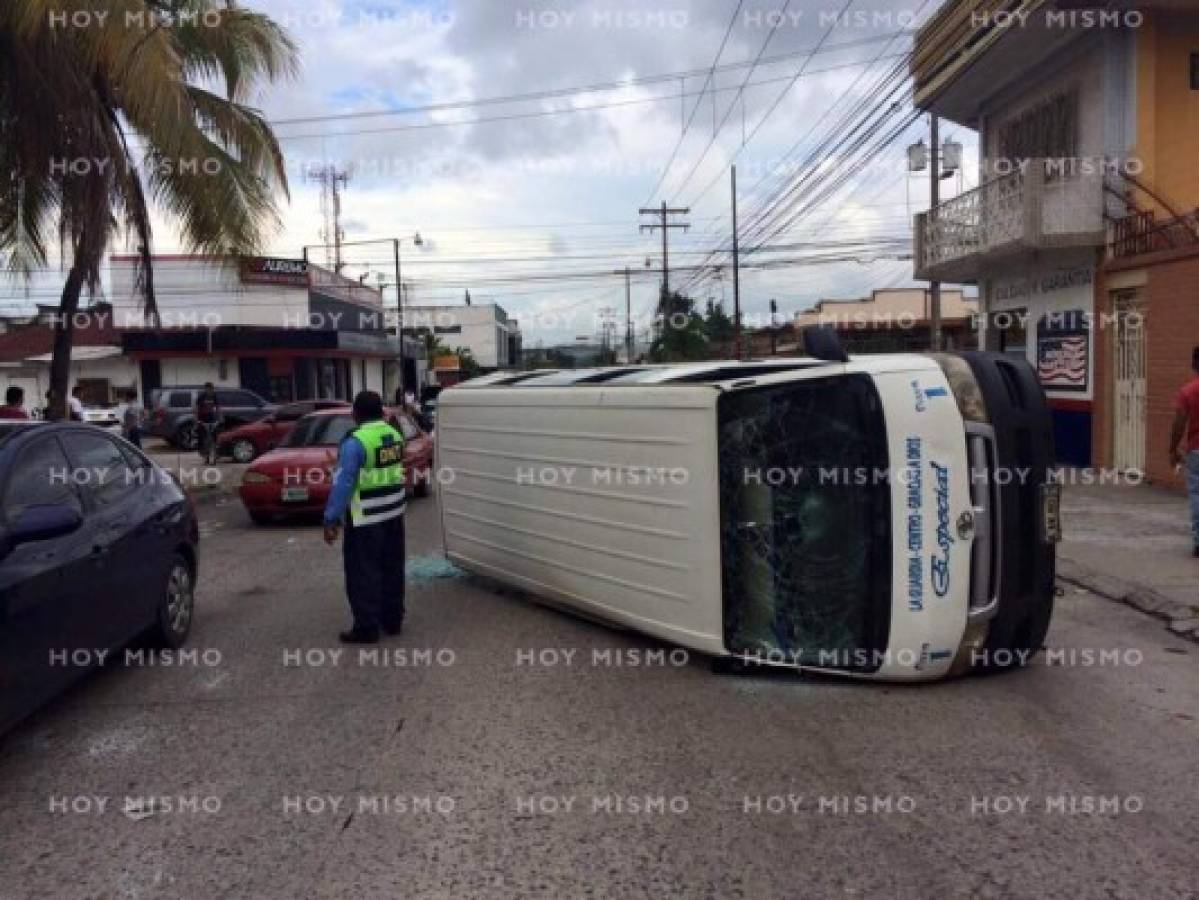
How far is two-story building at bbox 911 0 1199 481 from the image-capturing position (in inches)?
547

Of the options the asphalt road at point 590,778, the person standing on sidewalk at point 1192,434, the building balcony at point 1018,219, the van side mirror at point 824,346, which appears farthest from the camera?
the building balcony at point 1018,219

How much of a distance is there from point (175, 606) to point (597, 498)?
2.80m

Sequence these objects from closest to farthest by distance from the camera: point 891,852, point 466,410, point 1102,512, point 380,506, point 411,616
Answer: point 891,852 → point 380,506 → point 411,616 → point 466,410 → point 1102,512

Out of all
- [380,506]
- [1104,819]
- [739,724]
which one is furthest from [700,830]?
[380,506]

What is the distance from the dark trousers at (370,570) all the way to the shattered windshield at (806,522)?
239cm

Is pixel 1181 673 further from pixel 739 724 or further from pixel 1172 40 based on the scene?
pixel 1172 40

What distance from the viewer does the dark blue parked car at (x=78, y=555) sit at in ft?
15.1

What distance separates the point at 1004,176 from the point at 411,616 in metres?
13.2

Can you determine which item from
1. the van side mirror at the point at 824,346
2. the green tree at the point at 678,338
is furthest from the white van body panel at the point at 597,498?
the green tree at the point at 678,338

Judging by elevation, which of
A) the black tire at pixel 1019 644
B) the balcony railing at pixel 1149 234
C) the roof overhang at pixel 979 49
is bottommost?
the black tire at pixel 1019 644

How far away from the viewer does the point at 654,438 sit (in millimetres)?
6121

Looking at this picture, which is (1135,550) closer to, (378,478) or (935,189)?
(378,478)

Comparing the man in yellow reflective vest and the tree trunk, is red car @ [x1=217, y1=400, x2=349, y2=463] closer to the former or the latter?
the tree trunk

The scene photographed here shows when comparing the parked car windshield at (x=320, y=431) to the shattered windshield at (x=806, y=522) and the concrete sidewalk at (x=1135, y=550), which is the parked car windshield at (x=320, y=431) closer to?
the concrete sidewalk at (x=1135, y=550)
